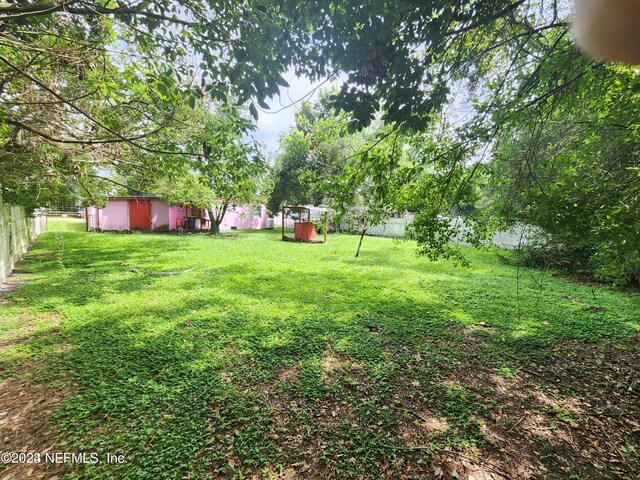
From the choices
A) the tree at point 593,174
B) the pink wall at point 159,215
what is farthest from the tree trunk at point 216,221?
the tree at point 593,174

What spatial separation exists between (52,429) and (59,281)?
5.18 m

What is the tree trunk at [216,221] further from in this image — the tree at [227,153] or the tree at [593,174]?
the tree at [593,174]

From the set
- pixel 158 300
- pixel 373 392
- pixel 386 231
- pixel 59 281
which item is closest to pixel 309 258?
pixel 158 300

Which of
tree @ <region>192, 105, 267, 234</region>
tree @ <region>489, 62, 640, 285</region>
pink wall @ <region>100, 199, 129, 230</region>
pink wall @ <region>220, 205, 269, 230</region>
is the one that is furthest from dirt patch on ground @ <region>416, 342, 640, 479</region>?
pink wall @ <region>100, 199, 129, 230</region>

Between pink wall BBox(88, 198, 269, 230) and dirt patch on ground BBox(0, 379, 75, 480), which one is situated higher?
pink wall BBox(88, 198, 269, 230)

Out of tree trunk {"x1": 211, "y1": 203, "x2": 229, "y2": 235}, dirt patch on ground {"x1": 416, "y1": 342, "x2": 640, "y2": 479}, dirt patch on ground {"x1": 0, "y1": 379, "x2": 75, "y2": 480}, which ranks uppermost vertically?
tree trunk {"x1": 211, "y1": 203, "x2": 229, "y2": 235}

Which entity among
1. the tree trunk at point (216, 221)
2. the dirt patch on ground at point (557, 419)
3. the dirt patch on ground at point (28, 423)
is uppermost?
the tree trunk at point (216, 221)

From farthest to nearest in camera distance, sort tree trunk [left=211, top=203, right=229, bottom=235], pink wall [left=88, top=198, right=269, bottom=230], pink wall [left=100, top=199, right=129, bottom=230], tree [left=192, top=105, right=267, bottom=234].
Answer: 1. pink wall [left=100, top=199, right=129, bottom=230]
2. pink wall [left=88, top=198, right=269, bottom=230]
3. tree trunk [left=211, top=203, right=229, bottom=235]
4. tree [left=192, top=105, right=267, bottom=234]

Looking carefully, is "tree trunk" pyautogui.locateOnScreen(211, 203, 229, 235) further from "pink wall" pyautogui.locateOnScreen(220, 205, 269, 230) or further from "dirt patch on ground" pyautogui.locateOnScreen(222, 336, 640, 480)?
"dirt patch on ground" pyautogui.locateOnScreen(222, 336, 640, 480)

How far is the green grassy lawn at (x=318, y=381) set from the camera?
195 cm

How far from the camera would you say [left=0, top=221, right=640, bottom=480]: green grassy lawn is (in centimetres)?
195

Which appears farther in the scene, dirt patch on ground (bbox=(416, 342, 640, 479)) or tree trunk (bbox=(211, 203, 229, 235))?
tree trunk (bbox=(211, 203, 229, 235))

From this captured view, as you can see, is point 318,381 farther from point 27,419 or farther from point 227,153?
point 227,153

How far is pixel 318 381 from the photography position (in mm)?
2807
